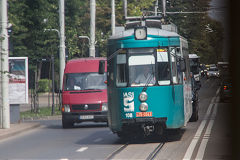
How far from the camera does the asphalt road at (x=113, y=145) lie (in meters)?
15.5

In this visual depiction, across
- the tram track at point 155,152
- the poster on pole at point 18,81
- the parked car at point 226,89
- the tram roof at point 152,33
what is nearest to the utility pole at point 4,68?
the poster on pole at point 18,81

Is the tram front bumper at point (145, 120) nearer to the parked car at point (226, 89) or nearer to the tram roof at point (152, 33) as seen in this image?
the tram roof at point (152, 33)

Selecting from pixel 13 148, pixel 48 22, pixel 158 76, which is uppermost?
pixel 48 22

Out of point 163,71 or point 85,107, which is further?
point 85,107

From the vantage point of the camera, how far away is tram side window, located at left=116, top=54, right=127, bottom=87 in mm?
18641

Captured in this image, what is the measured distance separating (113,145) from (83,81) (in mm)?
8778

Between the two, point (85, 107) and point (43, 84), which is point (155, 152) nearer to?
point (85, 107)

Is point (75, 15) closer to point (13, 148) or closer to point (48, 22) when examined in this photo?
point (48, 22)

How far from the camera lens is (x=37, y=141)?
20734 millimetres

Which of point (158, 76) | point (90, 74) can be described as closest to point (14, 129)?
point (90, 74)

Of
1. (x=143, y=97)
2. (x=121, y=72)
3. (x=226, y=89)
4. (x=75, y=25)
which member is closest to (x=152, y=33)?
(x=121, y=72)

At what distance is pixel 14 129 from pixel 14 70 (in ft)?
14.1

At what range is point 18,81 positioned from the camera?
29.0m

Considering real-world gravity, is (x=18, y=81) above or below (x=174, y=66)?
below
